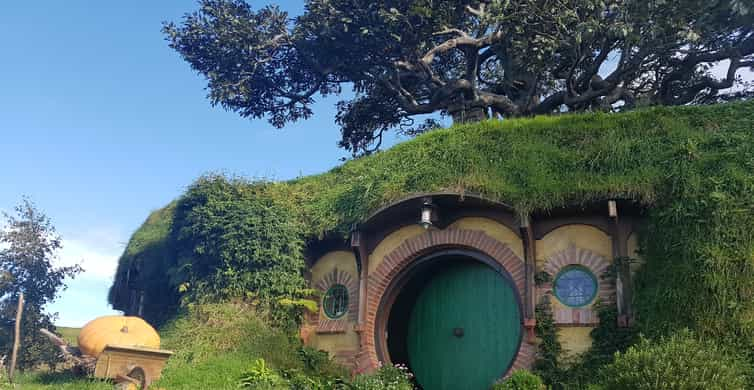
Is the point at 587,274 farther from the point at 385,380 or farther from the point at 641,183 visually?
the point at 385,380

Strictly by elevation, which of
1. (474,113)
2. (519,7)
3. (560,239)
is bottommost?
(560,239)

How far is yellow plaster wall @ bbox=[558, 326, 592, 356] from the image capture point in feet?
34.6

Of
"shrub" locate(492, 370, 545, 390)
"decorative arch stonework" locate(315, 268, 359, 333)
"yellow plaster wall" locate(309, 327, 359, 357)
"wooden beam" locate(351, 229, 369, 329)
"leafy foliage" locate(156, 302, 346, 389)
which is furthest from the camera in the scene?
"decorative arch stonework" locate(315, 268, 359, 333)

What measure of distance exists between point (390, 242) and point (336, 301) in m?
1.64

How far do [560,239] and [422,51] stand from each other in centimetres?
873

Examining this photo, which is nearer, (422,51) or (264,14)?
(422,51)

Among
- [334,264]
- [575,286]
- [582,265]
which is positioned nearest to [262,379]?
[334,264]

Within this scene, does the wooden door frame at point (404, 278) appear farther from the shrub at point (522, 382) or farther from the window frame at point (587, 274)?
the shrub at point (522, 382)

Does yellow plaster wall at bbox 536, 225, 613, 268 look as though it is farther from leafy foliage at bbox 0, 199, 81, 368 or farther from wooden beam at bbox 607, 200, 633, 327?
leafy foliage at bbox 0, 199, 81, 368

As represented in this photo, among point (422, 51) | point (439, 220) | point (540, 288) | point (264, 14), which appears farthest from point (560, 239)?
point (264, 14)

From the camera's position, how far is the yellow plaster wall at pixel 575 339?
34.6 feet

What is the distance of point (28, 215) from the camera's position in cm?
1831

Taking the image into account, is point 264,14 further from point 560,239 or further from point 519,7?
point 560,239

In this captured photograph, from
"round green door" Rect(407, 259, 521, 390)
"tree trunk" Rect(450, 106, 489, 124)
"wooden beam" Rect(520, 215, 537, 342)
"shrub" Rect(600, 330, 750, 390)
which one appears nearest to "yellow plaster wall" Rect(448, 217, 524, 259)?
"wooden beam" Rect(520, 215, 537, 342)
